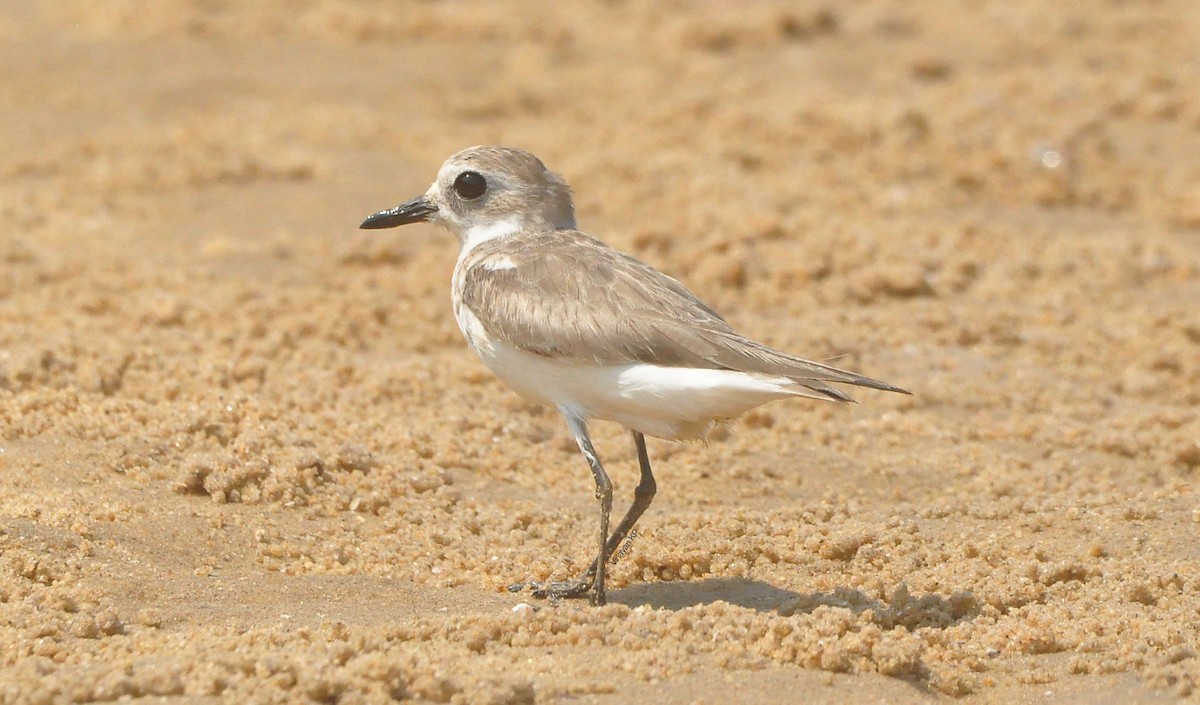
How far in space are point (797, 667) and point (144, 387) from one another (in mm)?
3348

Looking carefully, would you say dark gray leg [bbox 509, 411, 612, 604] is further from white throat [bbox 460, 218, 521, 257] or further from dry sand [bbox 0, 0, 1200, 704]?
white throat [bbox 460, 218, 521, 257]

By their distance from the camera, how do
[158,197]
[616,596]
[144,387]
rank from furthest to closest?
[158,197] < [144,387] < [616,596]

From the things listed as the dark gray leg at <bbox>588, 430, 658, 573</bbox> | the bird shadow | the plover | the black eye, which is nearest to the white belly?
the plover

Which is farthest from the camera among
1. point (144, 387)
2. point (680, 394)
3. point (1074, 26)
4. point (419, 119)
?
point (1074, 26)

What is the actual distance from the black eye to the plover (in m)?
0.27

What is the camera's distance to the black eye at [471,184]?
5.86m

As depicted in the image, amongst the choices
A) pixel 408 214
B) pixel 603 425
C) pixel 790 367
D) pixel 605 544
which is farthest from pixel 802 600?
pixel 408 214

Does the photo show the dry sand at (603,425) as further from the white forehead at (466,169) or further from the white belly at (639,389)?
the white forehead at (466,169)

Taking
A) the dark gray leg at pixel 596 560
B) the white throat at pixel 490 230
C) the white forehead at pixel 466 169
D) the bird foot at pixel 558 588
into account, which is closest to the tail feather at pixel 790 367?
the dark gray leg at pixel 596 560

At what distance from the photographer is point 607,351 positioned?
4.93m

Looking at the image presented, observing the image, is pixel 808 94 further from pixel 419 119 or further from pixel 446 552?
pixel 446 552

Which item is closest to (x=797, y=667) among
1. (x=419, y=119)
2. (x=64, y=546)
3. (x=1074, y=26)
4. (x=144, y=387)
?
(x=64, y=546)

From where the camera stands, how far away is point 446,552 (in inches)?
209

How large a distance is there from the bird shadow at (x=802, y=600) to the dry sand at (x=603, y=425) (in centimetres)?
2
